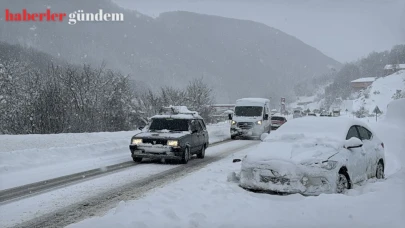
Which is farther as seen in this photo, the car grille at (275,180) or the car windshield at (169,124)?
the car windshield at (169,124)

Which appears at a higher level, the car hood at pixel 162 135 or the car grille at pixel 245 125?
the car hood at pixel 162 135

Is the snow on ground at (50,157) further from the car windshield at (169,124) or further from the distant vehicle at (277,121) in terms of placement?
the distant vehicle at (277,121)

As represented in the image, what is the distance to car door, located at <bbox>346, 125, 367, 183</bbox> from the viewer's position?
816cm

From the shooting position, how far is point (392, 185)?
310 inches

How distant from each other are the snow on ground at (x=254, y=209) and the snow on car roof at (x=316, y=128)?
51.7 inches

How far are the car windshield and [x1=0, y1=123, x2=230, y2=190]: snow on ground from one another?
169 centimetres

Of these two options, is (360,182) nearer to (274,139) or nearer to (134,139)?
(274,139)

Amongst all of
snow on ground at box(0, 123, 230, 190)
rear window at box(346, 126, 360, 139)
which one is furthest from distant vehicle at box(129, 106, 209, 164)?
rear window at box(346, 126, 360, 139)

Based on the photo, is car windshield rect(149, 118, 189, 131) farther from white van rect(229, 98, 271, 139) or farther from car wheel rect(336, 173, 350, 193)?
white van rect(229, 98, 271, 139)

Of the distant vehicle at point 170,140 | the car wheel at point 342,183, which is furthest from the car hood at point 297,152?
the distant vehicle at point 170,140

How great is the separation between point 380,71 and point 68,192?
21458 centimetres

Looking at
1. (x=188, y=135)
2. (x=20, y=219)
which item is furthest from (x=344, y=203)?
(x=188, y=135)

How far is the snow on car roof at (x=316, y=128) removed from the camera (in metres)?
8.89

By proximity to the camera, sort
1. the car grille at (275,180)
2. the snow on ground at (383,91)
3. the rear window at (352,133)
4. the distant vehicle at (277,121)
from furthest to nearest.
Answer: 1. the snow on ground at (383,91)
2. the distant vehicle at (277,121)
3. the rear window at (352,133)
4. the car grille at (275,180)
